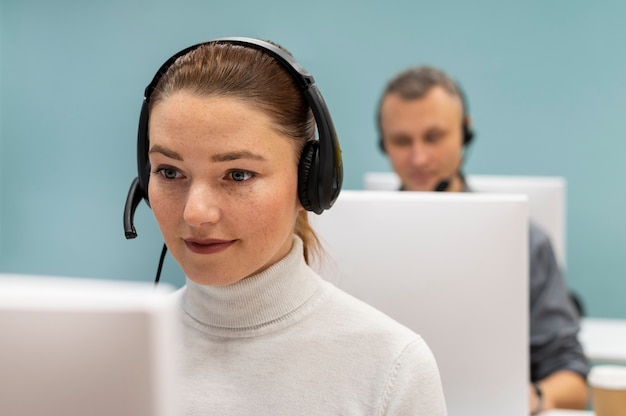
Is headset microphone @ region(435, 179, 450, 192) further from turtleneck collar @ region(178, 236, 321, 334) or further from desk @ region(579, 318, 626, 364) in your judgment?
turtleneck collar @ region(178, 236, 321, 334)

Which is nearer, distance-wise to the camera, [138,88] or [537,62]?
[537,62]

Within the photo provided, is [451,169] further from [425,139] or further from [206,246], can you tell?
[206,246]

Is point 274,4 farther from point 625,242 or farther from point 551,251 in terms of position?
point 551,251

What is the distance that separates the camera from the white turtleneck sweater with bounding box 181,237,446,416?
1.07 metres

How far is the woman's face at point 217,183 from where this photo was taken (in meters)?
1.00

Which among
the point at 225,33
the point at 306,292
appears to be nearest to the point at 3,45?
the point at 225,33

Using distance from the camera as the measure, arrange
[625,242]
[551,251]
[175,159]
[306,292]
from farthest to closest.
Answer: [625,242], [551,251], [306,292], [175,159]

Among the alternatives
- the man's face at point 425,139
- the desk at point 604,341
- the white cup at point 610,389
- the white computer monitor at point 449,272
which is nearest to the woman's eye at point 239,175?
the white computer monitor at point 449,272

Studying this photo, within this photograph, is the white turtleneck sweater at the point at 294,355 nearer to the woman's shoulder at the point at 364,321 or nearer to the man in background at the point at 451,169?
the woman's shoulder at the point at 364,321

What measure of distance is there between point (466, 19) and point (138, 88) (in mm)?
1456

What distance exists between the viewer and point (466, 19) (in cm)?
387

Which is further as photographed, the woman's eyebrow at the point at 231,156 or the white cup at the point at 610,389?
the white cup at the point at 610,389

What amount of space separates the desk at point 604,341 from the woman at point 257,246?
142cm

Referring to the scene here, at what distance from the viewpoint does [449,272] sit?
1346 mm
